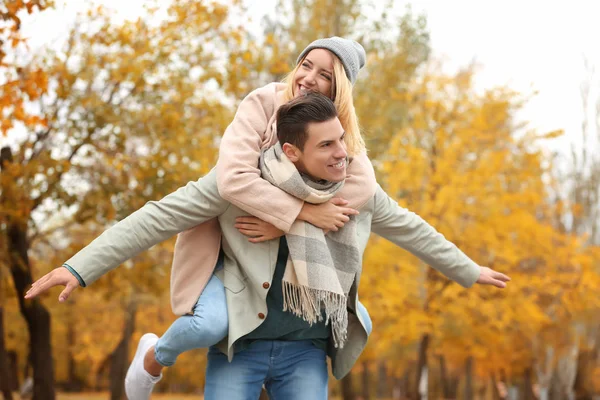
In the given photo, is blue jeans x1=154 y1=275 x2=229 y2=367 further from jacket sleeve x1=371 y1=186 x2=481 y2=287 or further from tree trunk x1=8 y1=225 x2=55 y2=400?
tree trunk x1=8 y1=225 x2=55 y2=400

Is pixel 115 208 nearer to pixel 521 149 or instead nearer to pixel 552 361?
pixel 521 149

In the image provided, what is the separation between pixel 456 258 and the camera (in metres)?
3.53

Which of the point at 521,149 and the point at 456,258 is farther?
the point at 521,149


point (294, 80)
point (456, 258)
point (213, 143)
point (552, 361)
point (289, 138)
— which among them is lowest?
point (552, 361)

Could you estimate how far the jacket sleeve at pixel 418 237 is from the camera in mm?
3348

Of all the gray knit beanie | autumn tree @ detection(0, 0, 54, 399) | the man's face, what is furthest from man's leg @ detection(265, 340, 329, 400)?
autumn tree @ detection(0, 0, 54, 399)

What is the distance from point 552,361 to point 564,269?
23.3 feet

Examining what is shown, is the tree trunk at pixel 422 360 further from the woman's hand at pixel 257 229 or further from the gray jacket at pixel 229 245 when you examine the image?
the woman's hand at pixel 257 229

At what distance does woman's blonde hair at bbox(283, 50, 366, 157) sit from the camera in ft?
10.1

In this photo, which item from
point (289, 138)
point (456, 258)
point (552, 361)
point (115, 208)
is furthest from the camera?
point (552, 361)

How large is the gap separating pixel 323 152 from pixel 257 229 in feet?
1.41

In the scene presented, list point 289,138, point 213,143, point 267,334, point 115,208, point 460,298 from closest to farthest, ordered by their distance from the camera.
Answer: point 289,138 < point 267,334 < point 115,208 < point 213,143 < point 460,298

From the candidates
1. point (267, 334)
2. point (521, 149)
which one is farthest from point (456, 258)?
point (521, 149)

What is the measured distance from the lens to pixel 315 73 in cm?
312
